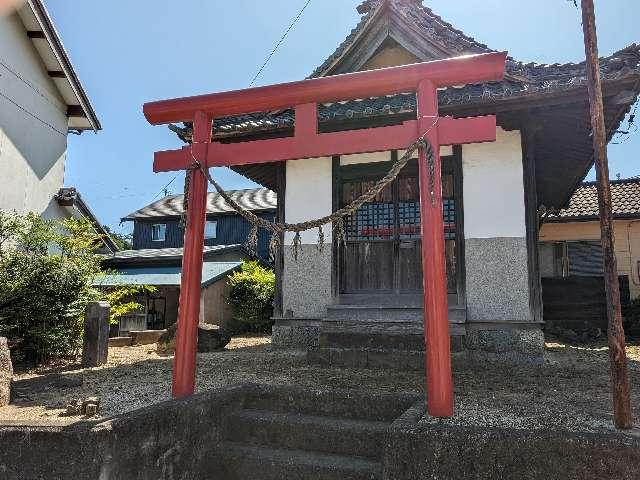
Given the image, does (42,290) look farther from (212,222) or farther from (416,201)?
(212,222)

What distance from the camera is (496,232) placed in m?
7.18

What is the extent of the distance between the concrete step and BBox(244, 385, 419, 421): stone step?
479 mm

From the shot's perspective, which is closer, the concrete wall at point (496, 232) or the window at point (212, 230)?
the concrete wall at point (496, 232)

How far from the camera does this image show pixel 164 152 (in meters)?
5.15

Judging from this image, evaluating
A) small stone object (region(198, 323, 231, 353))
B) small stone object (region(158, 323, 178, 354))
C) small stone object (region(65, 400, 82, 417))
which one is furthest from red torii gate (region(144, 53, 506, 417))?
small stone object (region(158, 323, 178, 354))

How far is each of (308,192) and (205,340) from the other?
13.4 feet

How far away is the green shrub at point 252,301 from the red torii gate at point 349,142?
452 inches

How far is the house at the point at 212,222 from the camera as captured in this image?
26.7 metres

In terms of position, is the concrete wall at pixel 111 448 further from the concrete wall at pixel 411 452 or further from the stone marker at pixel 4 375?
the stone marker at pixel 4 375

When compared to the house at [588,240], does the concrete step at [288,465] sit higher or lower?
lower

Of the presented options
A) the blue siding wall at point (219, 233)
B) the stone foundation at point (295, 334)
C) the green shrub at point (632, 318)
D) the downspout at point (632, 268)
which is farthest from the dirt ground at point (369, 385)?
the blue siding wall at point (219, 233)

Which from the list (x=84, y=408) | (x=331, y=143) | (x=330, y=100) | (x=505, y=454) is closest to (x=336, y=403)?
(x=505, y=454)

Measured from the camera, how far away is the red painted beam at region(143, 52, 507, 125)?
4195 mm

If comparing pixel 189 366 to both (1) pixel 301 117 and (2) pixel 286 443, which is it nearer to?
(2) pixel 286 443
